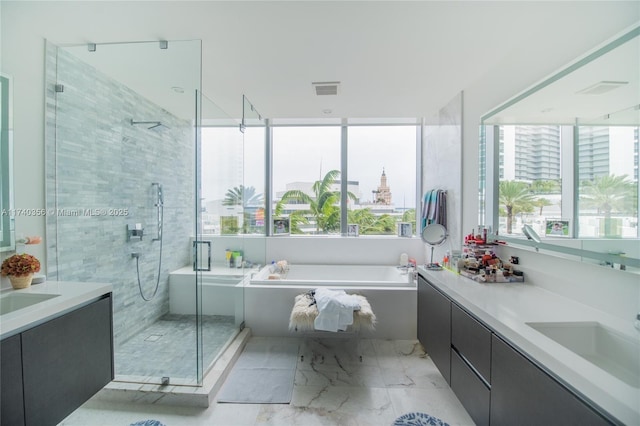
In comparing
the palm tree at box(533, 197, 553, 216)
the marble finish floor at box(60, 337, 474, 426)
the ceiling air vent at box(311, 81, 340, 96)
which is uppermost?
the ceiling air vent at box(311, 81, 340, 96)

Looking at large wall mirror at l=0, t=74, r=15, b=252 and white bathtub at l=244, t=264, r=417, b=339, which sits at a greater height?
large wall mirror at l=0, t=74, r=15, b=252

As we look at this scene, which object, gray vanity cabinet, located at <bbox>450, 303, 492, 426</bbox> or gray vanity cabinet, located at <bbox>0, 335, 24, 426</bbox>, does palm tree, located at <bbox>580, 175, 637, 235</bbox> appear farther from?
gray vanity cabinet, located at <bbox>0, 335, 24, 426</bbox>

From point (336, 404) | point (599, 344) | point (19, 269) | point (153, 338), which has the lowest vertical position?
point (336, 404)

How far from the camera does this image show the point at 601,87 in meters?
1.28

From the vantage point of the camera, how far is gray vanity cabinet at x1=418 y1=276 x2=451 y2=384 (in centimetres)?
174

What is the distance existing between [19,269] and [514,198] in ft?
10.3

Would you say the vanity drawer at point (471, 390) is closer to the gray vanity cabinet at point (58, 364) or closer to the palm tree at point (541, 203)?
the palm tree at point (541, 203)

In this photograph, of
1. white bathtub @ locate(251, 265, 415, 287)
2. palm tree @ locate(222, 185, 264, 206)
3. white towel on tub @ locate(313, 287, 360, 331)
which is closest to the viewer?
white towel on tub @ locate(313, 287, 360, 331)

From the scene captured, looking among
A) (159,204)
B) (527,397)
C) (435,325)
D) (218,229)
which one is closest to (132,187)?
(159,204)

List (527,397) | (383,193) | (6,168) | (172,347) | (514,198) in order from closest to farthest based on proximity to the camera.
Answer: (527,397) < (6,168) < (514,198) < (172,347) < (383,193)

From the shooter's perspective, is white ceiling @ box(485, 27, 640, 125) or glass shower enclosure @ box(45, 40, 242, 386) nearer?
white ceiling @ box(485, 27, 640, 125)

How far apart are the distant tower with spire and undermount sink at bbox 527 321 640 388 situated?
2.82m

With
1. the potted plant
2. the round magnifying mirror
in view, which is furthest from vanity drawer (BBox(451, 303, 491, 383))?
the potted plant

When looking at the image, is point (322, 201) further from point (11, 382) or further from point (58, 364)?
point (11, 382)
